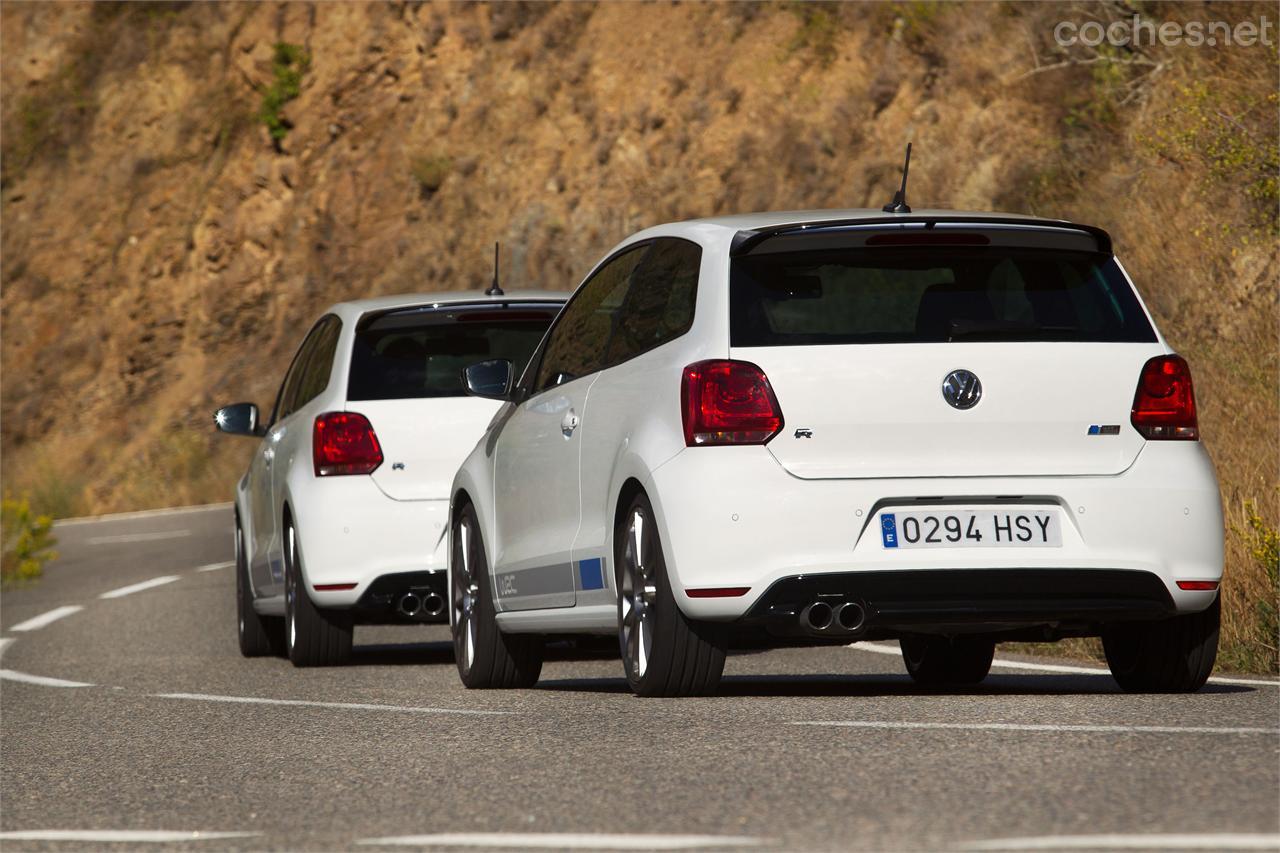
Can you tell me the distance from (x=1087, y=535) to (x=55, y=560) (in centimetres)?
1989

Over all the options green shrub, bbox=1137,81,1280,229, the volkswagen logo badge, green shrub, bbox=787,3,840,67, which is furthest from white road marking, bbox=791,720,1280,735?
green shrub, bbox=787,3,840,67

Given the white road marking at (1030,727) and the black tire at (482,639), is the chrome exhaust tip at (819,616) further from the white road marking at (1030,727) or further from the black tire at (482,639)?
the black tire at (482,639)

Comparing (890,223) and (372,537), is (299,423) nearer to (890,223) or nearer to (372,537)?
(372,537)

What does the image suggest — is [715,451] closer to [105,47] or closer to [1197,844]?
[1197,844]

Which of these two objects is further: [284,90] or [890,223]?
[284,90]

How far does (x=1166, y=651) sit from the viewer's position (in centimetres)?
840

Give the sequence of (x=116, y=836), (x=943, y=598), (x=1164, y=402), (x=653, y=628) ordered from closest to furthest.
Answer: (x=116, y=836) → (x=943, y=598) → (x=1164, y=402) → (x=653, y=628)

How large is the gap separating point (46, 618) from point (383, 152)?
94.1 feet

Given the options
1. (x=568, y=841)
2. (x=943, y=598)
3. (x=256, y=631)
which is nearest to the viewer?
(x=568, y=841)

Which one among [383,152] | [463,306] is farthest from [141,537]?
[383,152]

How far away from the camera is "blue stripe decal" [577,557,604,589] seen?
862 centimetres

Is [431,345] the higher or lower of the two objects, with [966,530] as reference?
higher

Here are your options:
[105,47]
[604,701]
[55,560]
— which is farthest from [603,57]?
[604,701]

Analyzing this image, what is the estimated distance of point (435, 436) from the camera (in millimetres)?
11438
